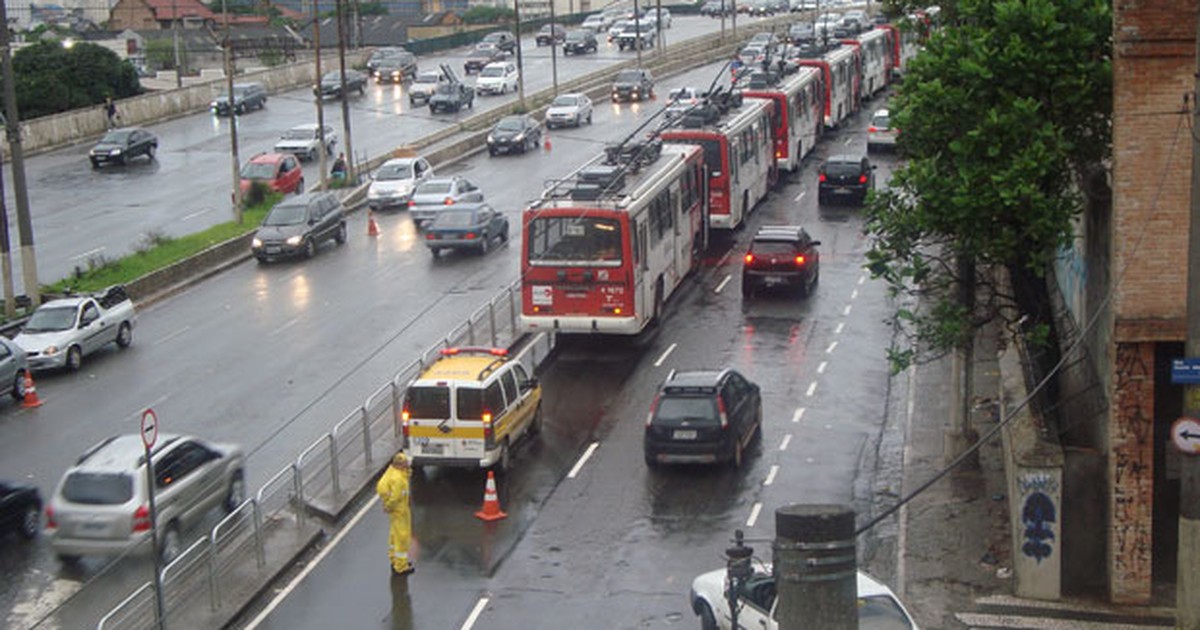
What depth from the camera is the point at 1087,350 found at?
925 inches

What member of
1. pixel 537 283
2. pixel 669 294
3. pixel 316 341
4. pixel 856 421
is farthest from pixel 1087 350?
pixel 316 341

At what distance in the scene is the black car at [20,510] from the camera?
23781mm

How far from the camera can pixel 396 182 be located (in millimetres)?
56094

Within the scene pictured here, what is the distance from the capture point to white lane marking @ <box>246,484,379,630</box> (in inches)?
824

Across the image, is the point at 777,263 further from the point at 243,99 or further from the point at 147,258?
the point at 243,99

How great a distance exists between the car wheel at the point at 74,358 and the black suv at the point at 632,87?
51.5 metres

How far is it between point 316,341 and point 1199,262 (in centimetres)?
2470

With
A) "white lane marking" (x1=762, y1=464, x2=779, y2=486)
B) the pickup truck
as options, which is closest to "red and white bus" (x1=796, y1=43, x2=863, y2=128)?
the pickup truck

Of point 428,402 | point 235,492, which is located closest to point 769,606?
point 428,402

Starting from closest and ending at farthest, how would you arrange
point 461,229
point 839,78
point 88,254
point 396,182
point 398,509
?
point 398,509 < point 461,229 < point 88,254 < point 396,182 < point 839,78

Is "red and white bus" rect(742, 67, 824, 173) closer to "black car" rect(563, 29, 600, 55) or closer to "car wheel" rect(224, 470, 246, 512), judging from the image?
"car wheel" rect(224, 470, 246, 512)

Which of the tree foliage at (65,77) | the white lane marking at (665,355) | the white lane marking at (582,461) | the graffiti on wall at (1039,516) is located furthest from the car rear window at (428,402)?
the tree foliage at (65,77)

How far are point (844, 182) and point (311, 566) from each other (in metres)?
31.4

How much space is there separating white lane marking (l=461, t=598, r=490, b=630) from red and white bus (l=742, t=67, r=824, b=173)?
34678mm
